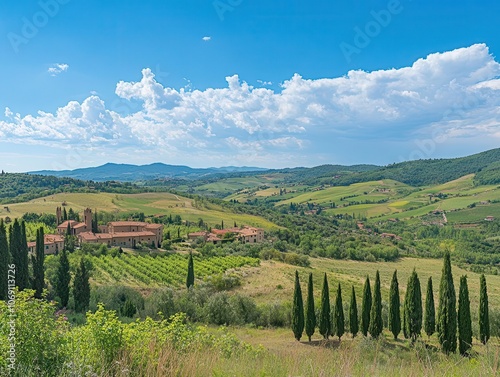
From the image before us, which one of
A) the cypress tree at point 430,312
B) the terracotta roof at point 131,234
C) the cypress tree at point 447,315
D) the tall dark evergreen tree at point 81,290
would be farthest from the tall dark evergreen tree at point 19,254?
the cypress tree at point 447,315

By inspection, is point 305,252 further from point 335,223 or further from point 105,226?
point 335,223

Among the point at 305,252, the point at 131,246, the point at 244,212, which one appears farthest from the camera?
the point at 244,212

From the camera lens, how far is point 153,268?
160 ft

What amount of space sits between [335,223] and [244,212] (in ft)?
118

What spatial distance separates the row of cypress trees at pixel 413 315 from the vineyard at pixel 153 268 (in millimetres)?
20415

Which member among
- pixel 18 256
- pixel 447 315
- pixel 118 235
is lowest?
pixel 118 235

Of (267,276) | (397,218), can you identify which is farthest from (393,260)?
(397,218)

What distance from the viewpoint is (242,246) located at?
72.4 metres

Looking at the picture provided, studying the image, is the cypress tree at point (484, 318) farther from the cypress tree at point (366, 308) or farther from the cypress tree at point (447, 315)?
the cypress tree at point (366, 308)

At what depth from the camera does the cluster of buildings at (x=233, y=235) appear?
77.9 metres

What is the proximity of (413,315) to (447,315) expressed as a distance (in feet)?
9.17

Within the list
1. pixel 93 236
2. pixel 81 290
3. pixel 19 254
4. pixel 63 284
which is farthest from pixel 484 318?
pixel 93 236

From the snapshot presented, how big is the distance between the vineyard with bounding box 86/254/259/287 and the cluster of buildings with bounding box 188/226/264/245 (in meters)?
16.9

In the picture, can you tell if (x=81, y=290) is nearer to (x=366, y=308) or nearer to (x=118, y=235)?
(x=366, y=308)
